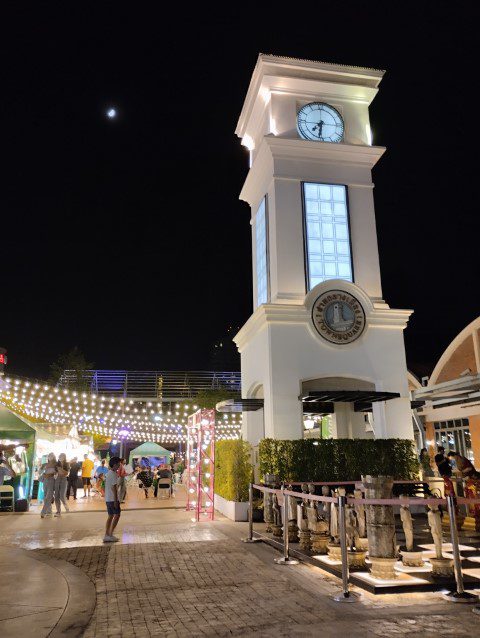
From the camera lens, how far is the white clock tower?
14.1 m

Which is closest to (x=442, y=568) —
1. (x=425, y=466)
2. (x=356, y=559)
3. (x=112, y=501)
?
(x=356, y=559)

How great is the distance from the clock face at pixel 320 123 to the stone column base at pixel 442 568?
1325 centimetres

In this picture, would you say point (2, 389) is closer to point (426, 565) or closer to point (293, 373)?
point (293, 373)

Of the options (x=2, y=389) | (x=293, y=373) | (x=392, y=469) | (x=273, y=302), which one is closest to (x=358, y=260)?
(x=273, y=302)

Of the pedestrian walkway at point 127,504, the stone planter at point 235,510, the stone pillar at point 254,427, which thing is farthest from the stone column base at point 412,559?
the pedestrian walkway at point 127,504

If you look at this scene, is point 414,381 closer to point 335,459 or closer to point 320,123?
point 320,123

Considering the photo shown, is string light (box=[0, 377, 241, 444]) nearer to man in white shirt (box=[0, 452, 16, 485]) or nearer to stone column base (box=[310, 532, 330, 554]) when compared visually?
man in white shirt (box=[0, 452, 16, 485])

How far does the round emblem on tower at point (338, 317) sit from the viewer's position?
46.9 feet

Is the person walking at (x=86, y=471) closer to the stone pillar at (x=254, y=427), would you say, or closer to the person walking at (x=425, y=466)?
the stone pillar at (x=254, y=427)

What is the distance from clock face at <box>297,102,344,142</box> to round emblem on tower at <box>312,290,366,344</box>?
214 inches

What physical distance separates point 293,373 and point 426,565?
23.5 feet

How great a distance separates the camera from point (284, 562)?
24.7ft

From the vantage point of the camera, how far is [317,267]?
1548 centimetres

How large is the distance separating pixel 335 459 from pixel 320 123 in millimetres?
10534
